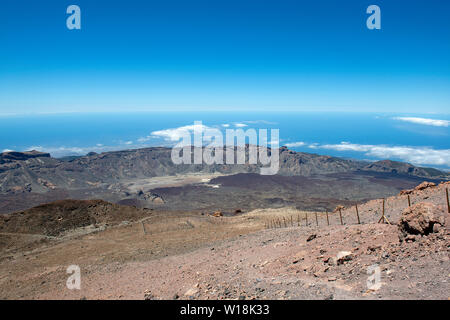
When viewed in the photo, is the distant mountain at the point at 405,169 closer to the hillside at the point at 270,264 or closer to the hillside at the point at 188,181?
the hillside at the point at 188,181

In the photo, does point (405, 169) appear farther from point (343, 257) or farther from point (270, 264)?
point (343, 257)

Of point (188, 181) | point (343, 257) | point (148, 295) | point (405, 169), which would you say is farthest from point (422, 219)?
point (405, 169)

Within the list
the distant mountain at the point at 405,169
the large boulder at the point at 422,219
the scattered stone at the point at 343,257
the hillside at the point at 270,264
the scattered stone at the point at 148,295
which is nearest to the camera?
the hillside at the point at 270,264

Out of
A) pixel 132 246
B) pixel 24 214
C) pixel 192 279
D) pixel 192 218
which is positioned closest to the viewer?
pixel 192 279

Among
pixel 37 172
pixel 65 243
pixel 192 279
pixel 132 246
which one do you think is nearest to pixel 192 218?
pixel 132 246

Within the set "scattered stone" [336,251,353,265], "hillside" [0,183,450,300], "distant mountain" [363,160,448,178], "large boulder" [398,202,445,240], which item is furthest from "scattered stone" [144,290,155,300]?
"distant mountain" [363,160,448,178]

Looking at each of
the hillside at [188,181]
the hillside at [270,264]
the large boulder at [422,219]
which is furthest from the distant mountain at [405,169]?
the large boulder at [422,219]

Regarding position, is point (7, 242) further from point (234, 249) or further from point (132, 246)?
point (234, 249)

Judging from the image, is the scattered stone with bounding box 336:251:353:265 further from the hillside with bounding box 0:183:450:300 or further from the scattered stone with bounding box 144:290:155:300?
the scattered stone with bounding box 144:290:155:300
